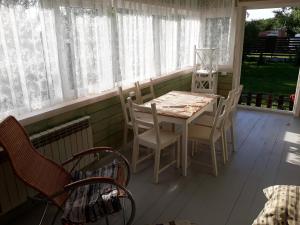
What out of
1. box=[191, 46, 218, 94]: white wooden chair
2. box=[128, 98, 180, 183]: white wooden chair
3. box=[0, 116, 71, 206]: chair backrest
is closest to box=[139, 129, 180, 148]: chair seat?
box=[128, 98, 180, 183]: white wooden chair

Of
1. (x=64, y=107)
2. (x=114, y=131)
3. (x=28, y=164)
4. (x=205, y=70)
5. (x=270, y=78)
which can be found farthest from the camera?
(x=270, y=78)

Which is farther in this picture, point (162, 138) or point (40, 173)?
point (162, 138)

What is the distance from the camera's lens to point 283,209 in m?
1.29

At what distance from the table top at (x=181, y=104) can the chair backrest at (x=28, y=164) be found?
1225 mm

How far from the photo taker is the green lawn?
20.6 feet

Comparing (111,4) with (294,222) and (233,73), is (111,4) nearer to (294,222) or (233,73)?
(294,222)

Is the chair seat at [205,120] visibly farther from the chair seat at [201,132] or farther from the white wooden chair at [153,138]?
the white wooden chair at [153,138]

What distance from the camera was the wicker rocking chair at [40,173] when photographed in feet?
5.23

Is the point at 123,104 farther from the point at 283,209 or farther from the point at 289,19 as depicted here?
the point at 289,19

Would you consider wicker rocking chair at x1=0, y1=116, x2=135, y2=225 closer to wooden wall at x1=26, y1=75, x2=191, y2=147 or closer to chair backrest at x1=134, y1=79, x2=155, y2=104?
wooden wall at x1=26, y1=75, x2=191, y2=147

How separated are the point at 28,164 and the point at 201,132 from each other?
6.05 feet

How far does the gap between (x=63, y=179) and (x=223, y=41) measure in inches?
161

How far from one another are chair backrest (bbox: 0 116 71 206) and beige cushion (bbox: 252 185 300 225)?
4.29ft

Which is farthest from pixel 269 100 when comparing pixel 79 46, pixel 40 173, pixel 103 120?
pixel 40 173
